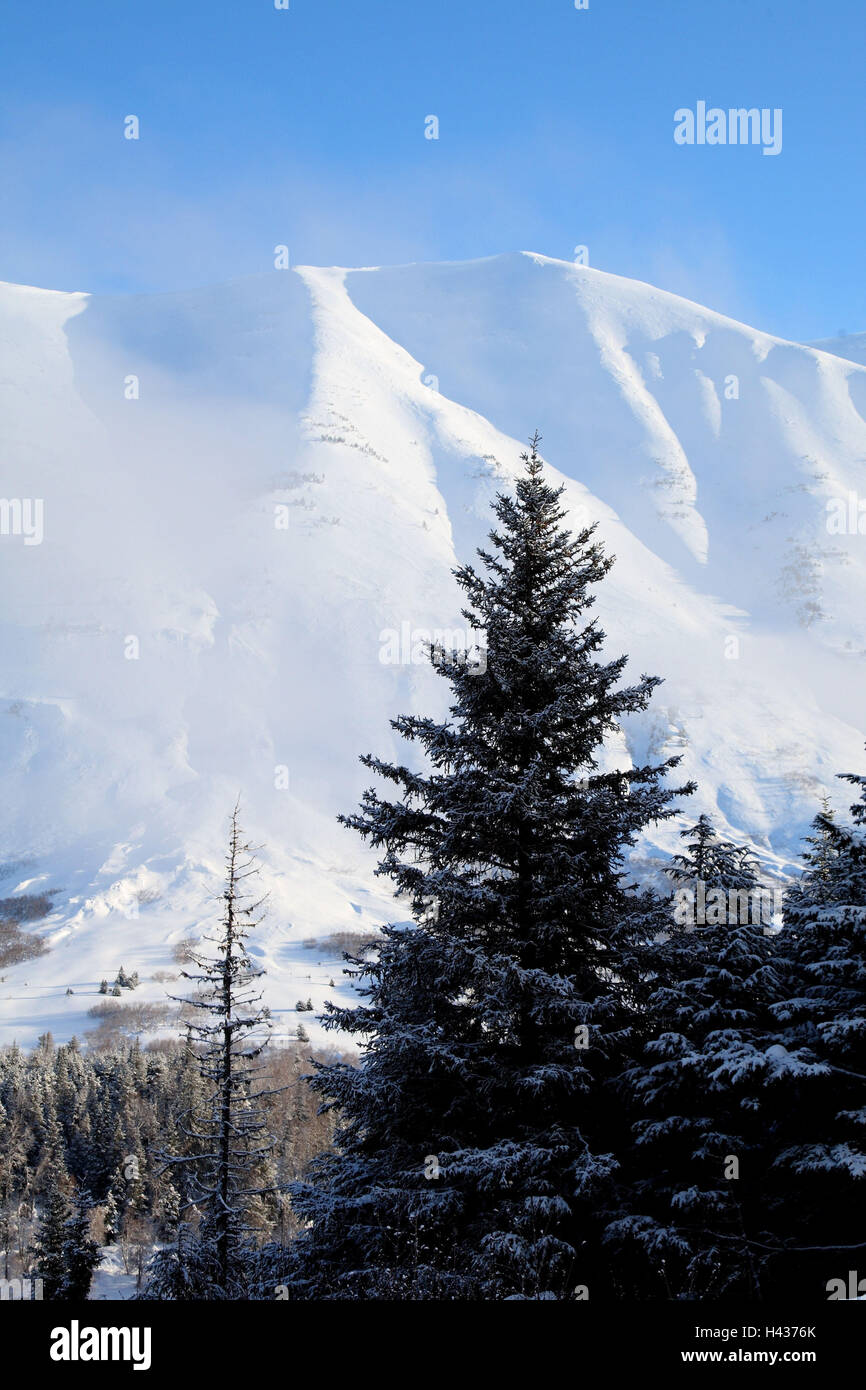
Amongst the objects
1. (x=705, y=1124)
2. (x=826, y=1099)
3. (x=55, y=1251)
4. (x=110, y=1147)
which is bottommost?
(x=110, y=1147)

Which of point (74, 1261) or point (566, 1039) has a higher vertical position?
point (566, 1039)

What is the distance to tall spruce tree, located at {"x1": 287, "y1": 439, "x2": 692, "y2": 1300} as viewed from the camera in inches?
400

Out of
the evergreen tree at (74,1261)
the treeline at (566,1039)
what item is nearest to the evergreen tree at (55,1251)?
the evergreen tree at (74,1261)

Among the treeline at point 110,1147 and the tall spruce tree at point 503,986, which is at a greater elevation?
the tall spruce tree at point 503,986

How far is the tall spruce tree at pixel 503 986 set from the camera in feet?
33.3

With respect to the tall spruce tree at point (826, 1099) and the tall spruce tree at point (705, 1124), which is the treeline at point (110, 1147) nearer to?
the tall spruce tree at point (705, 1124)

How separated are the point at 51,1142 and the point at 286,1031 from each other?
62817 mm

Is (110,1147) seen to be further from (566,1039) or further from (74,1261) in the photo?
(566,1039)

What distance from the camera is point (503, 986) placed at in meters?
10.9

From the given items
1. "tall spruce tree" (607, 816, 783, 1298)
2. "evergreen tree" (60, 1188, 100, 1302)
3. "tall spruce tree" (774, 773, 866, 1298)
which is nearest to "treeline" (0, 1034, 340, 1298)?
"evergreen tree" (60, 1188, 100, 1302)

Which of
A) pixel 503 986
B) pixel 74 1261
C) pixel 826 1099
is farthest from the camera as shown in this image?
pixel 74 1261

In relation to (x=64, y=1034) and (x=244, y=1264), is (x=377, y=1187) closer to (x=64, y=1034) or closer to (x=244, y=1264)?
(x=244, y=1264)

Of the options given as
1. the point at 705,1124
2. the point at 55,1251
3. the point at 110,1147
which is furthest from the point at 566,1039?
the point at 110,1147

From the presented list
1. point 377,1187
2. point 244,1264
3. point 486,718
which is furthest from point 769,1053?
point 244,1264
